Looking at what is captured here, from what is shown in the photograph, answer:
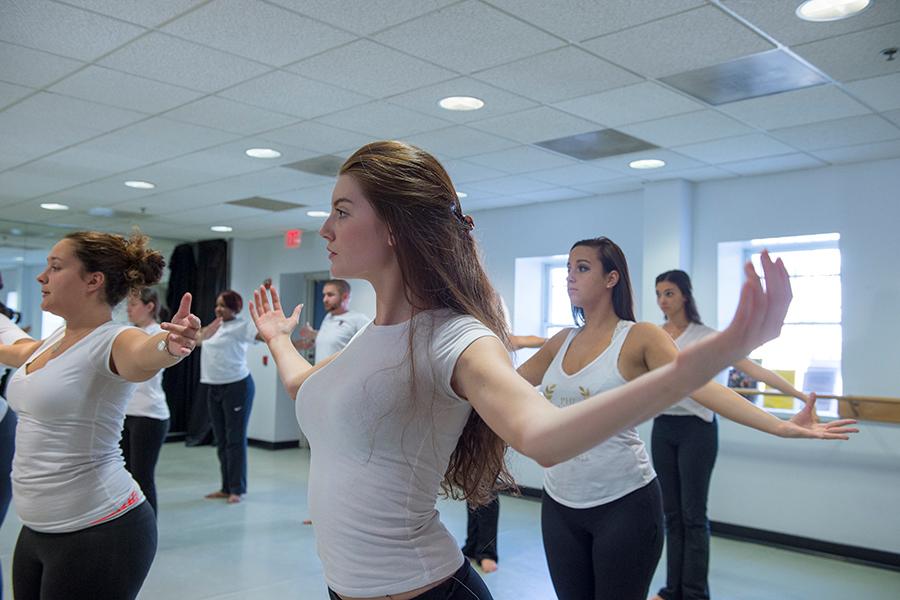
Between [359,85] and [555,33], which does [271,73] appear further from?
[555,33]

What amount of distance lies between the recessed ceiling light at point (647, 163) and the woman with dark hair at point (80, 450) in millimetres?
4070

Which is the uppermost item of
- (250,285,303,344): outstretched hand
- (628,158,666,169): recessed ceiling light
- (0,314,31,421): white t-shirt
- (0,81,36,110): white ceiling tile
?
(0,81,36,110): white ceiling tile

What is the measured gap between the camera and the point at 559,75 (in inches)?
144

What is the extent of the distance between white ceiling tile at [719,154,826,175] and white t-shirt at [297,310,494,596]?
4633 millimetres

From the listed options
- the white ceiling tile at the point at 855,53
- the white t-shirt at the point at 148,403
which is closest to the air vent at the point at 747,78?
the white ceiling tile at the point at 855,53

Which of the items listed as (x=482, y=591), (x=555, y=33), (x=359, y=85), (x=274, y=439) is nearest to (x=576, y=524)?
(x=482, y=591)

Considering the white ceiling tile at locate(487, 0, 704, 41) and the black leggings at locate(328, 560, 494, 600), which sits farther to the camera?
the white ceiling tile at locate(487, 0, 704, 41)

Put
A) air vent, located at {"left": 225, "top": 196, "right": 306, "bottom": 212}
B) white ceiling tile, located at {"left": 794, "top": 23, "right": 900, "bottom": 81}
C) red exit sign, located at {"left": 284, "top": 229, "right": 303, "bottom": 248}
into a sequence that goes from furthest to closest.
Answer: red exit sign, located at {"left": 284, "top": 229, "right": 303, "bottom": 248} → air vent, located at {"left": 225, "top": 196, "right": 306, "bottom": 212} → white ceiling tile, located at {"left": 794, "top": 23, "right": 900, "bottom": 81}

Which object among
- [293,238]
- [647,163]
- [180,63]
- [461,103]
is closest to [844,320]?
[647,163]

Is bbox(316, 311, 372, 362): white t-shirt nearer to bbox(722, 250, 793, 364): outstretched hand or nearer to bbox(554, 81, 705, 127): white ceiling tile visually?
bbox(554, 81, 705, 127): white ceiling tile

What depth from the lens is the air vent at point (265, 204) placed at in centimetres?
711

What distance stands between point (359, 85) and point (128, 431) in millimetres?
2501

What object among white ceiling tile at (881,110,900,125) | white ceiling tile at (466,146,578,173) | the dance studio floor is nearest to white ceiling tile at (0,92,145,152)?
white ceiling tile at (466,146,578,173)

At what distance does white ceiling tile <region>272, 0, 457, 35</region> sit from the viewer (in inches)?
113
